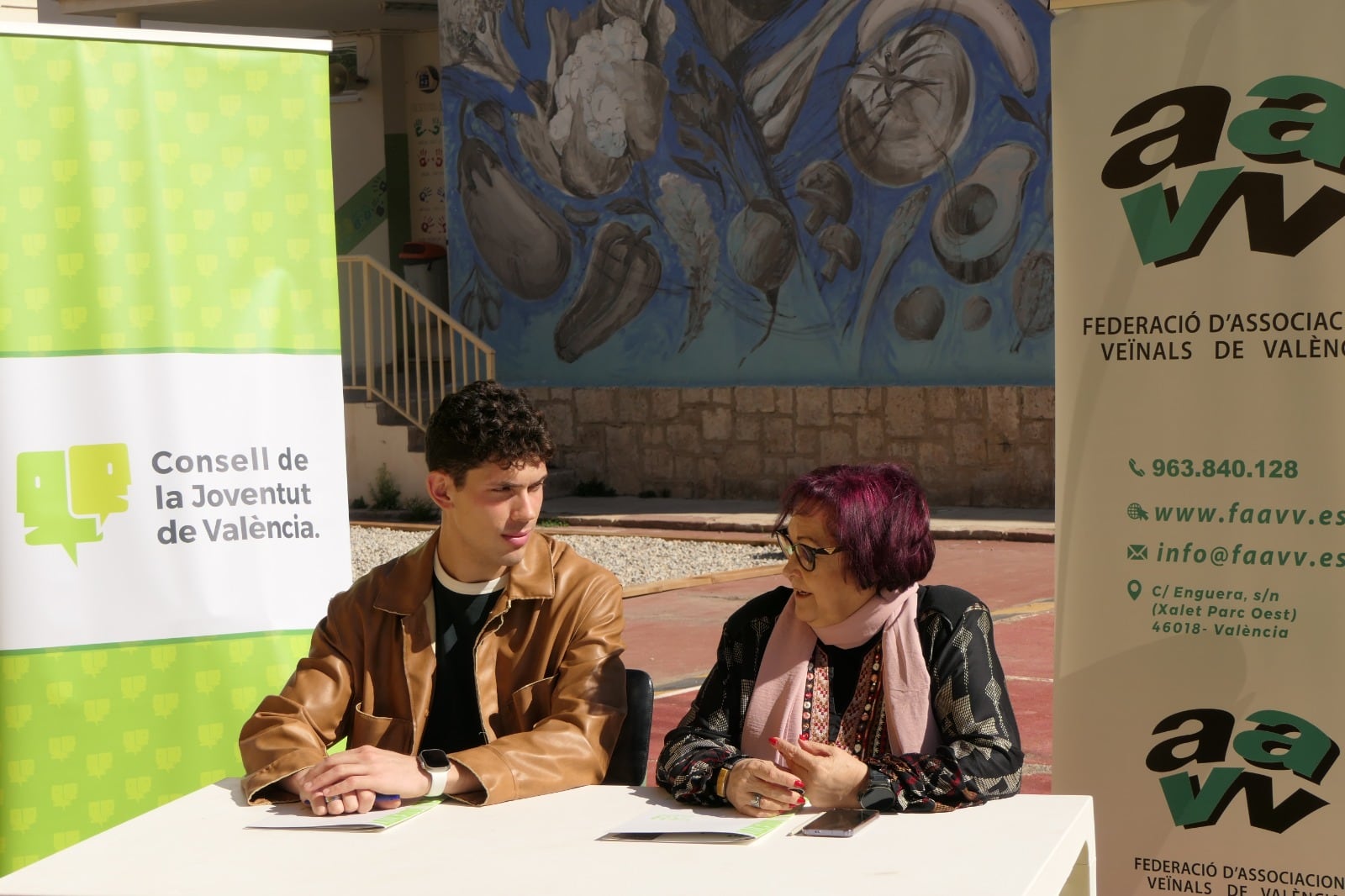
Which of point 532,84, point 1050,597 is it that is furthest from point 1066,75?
point 532,84

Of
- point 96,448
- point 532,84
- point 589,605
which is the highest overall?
point 532,84

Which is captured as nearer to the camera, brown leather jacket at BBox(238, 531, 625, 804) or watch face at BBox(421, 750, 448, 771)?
watch face at BBox(421, 750, 448, 771)

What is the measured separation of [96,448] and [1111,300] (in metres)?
2.35

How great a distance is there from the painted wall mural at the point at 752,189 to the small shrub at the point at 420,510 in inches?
60.2

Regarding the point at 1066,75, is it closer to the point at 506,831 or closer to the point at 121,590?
the point at 506,831

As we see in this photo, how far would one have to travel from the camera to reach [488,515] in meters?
3.19

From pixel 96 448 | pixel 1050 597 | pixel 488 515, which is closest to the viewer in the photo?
pixel 488 515

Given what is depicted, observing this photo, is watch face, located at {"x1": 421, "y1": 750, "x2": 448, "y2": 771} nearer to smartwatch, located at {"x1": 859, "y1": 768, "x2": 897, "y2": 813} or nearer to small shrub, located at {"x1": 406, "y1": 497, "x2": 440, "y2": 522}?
smartwatch, located at {"x1": 859, "y1": 768, "x2": 897, "y2": 813}

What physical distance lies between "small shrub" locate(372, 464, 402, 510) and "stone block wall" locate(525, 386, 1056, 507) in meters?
1.38

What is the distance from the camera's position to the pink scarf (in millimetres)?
2957

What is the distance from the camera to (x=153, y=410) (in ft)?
13.4

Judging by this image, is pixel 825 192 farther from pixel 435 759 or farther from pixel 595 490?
pixel 435 759

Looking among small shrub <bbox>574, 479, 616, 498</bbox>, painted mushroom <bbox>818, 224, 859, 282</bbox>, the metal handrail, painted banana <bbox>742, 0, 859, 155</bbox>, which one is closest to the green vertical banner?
painted mushroom <bbox>818, 224, 859, 282</bbox>

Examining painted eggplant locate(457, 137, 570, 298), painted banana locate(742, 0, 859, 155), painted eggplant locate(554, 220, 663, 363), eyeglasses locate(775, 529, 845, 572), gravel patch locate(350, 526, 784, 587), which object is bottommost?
gravel patch locate(350, 526, 784, 587)
